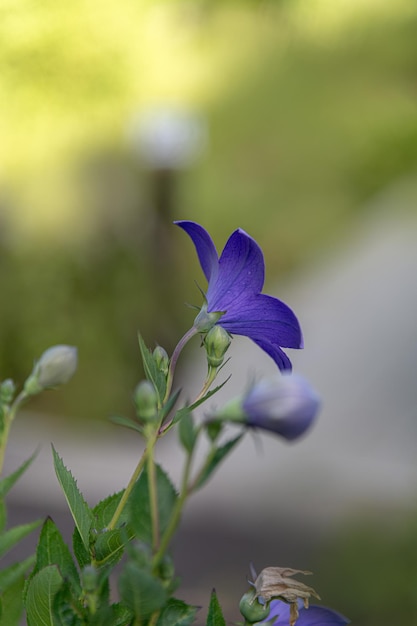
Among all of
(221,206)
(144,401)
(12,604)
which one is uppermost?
(221,206)

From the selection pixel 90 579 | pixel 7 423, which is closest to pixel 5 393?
pixel 7 423

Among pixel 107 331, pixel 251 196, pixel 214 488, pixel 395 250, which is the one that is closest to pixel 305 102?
pixel 251 196

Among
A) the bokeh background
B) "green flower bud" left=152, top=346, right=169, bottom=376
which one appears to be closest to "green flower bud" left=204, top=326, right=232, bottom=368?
"green flower bud" left=152, top=346, right=169, bottom=376

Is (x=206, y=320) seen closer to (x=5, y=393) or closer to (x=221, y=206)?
(x=5, y=393)

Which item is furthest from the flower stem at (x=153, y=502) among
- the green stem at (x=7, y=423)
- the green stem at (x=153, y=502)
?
the green stem at (x=7, y=423)

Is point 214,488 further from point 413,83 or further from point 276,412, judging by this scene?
point 413,83

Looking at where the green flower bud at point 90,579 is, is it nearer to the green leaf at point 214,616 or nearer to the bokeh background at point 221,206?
the green leaf at point 214,616

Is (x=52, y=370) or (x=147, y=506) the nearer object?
(x=147, y=506)
